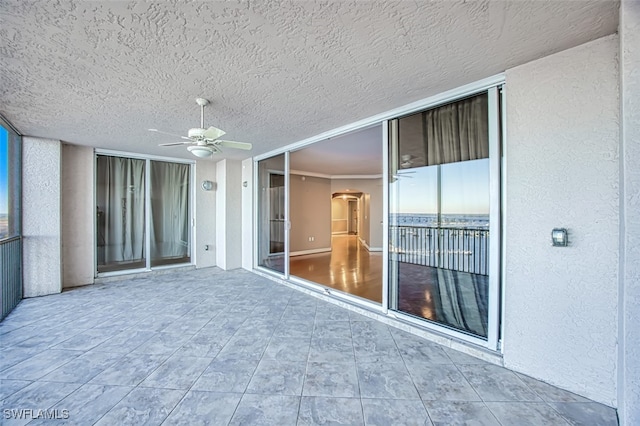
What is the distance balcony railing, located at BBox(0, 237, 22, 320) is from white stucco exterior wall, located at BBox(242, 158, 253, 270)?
10.9 ft

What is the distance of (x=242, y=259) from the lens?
565 cm

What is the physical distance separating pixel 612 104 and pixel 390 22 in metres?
1.55

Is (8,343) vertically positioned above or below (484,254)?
below

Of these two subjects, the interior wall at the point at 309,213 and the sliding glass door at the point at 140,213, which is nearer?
the sliding glass door at the point at 140,213

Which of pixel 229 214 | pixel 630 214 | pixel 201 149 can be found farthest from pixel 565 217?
pixel 229 214

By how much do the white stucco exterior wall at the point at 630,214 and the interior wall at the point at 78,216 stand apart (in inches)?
258

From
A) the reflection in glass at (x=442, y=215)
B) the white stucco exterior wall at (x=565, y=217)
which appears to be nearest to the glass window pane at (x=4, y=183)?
the reflection in glass at (x=442, y=215)

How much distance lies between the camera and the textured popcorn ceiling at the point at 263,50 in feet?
4.63

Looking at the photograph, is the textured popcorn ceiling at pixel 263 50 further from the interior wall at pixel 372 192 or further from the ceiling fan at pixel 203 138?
the interior wall at pixel 372 192

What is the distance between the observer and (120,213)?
4887mm

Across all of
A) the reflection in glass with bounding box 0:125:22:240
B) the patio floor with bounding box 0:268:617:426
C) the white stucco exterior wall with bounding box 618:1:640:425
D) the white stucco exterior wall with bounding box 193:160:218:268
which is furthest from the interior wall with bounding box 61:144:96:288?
the white stucco exterior wall with bounding box 618:1:640:425

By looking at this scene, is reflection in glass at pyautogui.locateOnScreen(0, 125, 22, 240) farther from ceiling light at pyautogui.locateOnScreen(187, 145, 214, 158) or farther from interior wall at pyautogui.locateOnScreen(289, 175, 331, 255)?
interior wall at pyautogui.locateOnScreen(289, 175, 331, 255)

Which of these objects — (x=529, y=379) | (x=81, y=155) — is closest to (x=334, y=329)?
(x=529, y=379)

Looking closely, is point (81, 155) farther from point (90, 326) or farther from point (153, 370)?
point (153, 370)
